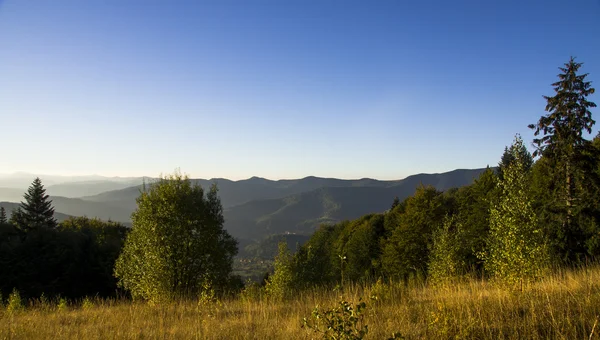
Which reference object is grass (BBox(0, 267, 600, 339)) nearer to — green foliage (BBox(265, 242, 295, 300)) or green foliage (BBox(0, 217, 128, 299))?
green foliage (BBox(265, 242, 295, 300))

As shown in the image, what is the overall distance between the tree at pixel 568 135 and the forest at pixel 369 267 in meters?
0.10

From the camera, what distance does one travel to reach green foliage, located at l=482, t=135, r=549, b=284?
307 inches

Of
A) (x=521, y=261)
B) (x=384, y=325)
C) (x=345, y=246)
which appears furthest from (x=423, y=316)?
(x=345, y=246)

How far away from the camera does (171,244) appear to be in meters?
22.3

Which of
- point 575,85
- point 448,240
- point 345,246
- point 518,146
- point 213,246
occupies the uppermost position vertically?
point 575,85

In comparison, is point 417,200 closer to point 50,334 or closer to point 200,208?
point 200,208

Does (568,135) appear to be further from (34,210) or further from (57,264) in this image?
(34,210)

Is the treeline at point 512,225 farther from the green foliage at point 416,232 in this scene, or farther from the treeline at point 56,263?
the treeline at point 56,263

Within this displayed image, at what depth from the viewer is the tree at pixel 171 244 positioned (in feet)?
65.9

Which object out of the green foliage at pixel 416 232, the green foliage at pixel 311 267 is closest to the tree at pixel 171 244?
the green foliage at pixel 311 267

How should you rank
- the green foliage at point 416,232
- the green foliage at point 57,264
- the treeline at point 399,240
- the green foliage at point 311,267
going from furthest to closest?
the green foliage at point 57,264 → the green foliage at point 416,232 → the green foliage at point 311,267 → the treeline at point 399,240

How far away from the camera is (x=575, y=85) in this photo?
87.6 feet

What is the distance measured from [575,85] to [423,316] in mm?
29712

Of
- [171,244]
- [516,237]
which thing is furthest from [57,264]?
[516,237]
